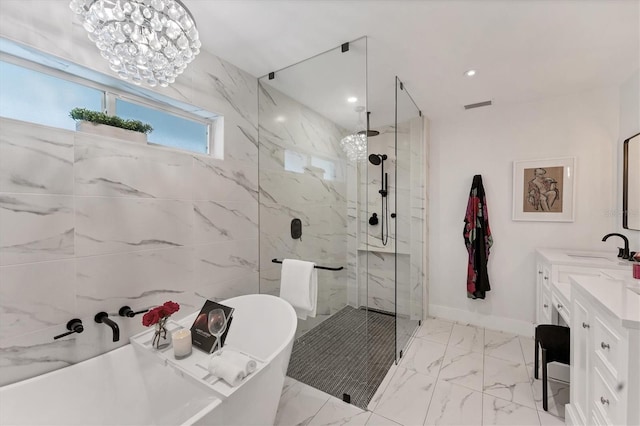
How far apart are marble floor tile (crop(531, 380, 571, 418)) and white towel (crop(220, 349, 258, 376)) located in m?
2.10

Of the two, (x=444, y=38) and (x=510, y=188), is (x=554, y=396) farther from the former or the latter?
→ (x=444, y=38)

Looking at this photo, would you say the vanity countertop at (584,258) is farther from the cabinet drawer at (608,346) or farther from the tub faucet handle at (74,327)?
the tub faucet handle at (74,327)

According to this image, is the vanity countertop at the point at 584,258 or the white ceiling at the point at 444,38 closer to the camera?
A: the white ceiling at the point at 444,38

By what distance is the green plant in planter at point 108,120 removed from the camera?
56.1 inches

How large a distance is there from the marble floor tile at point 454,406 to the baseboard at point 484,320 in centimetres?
133

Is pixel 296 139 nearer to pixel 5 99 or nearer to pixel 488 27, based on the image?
pixel 488 27

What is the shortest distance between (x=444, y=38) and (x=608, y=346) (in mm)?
1998

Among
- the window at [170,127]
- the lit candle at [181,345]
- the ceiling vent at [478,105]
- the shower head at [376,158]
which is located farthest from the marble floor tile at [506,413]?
Answer: the window at [170,127]

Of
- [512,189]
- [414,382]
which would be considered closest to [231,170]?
[414,382]

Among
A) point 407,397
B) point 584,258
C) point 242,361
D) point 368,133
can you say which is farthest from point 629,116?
point 242,361

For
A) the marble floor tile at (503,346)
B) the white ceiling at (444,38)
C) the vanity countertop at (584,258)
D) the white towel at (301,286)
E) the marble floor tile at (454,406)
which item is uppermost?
the white ceiling at (444,38)

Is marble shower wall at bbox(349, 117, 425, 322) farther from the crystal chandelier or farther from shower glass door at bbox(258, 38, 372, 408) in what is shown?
the crystal chandelier

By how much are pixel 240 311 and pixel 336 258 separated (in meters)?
0.92

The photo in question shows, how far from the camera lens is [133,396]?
4.92 feet
